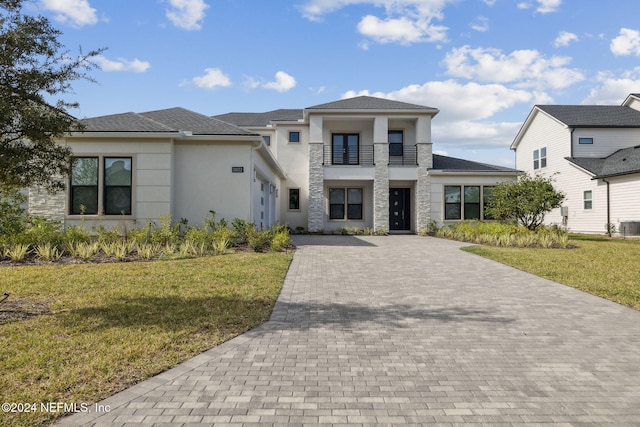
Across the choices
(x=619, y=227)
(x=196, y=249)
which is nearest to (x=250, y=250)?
(x=196, y=249)

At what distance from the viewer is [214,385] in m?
3.75

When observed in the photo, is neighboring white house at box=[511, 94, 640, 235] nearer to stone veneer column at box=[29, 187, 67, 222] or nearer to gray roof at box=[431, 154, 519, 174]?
gray roof at box=[431, 154, 519, 174]

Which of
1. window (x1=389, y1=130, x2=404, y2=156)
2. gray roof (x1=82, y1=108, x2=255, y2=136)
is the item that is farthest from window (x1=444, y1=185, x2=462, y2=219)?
gray roof (x1=82, y1=108, x2=255, y2=136)

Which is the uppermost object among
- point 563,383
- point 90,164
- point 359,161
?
point 359,161

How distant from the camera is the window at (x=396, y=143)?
25.3 meters

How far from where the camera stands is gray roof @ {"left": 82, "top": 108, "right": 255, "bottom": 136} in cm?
1436

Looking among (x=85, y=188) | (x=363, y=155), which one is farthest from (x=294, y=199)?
(x=85, y=188)

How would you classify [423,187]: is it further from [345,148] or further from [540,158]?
[540,158]

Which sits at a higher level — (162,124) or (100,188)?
(162,124)

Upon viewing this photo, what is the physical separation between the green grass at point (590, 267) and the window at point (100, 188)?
12674mm

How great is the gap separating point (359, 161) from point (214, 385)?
2229 centimetres

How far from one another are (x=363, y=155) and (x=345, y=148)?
4.10 ft

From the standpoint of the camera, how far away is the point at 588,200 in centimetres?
2339

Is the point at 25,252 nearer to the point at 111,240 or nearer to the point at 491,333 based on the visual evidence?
the point at 111,240
